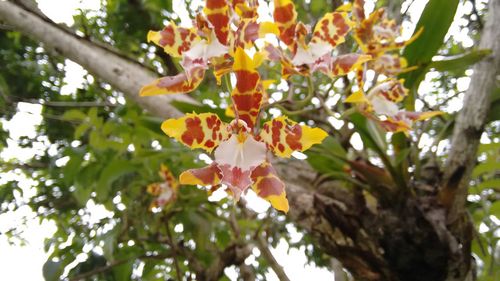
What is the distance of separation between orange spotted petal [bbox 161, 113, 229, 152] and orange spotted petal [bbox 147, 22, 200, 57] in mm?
114

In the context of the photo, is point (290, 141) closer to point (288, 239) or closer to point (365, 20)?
point (365, 20)

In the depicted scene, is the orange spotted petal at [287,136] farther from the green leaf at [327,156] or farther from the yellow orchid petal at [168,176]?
the yellow orchid petal at [168,176]

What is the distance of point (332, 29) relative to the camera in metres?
0.72

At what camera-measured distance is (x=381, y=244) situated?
80cm

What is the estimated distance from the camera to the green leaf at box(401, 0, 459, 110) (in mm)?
842

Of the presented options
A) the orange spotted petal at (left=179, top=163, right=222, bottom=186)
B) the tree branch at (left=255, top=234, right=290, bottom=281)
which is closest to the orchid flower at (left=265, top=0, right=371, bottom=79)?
the orange spotted petal at (left=179, top=163, right=222, bottom=186)

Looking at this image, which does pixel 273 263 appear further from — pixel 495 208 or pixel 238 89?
pixel 238 89

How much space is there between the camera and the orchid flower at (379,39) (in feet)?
2.77

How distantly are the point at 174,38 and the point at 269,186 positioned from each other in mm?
253

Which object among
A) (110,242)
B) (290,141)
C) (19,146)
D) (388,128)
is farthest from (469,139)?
(19,146)

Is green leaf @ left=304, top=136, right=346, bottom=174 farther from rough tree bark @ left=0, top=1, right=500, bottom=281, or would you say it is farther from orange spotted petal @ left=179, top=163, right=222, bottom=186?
orange spotted petal @ left=179, top=163, right=222, bottom=186

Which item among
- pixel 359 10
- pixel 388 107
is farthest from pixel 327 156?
pixel 359 10

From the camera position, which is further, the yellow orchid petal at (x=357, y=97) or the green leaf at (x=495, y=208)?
the green leaf at (x=495, y=208)

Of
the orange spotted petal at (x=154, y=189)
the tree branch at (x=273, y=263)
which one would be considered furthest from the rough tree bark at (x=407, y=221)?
the orange spotted petal at (x=154, y=189)
